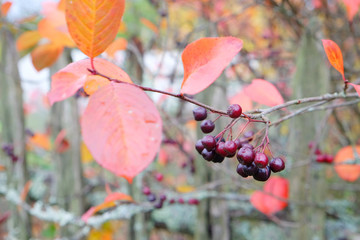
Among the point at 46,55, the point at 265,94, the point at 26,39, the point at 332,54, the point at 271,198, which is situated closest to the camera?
the point at 332,54

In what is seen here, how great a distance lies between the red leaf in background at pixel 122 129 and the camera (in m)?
0.33

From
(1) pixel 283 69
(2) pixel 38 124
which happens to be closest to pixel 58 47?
(1) pixel 283 69

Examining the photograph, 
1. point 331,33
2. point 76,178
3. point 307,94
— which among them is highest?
point 331,33

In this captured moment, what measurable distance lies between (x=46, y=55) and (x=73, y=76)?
0.54 meters

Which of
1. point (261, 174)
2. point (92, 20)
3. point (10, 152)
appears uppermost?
point (92, 20)

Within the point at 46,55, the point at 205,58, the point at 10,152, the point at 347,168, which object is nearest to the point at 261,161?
the point at 205,58

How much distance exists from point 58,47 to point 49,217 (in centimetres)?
90

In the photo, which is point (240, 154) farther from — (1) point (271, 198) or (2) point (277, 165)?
(1) point (271, 198)

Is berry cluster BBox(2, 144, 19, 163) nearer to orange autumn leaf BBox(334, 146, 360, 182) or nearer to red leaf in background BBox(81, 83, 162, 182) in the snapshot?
red leaf in background BBox(81, 83, 162, 182)

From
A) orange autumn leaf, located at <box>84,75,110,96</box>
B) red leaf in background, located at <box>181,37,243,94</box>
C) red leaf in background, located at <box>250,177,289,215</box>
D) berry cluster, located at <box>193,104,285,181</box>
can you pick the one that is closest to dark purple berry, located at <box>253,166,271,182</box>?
berry cluster, located at <box>193,104,285,181</box>

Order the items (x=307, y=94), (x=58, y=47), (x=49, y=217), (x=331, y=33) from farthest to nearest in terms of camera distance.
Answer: (x=331, y=33) → (x=49, y=217) → (x=307, y=94) → (x=58, y=47)

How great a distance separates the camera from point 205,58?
435 millimetres

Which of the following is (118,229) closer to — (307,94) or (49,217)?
(49,217)

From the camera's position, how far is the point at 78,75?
43 cm
